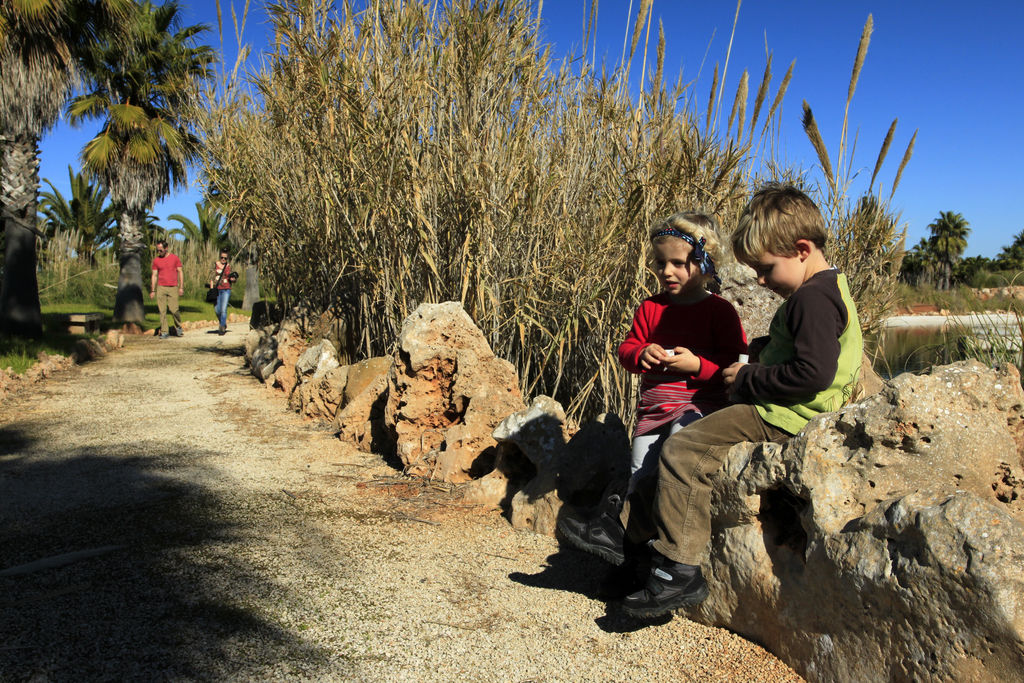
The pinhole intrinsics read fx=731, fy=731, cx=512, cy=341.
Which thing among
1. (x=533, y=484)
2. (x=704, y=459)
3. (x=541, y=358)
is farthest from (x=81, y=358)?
(x=704, y=459)

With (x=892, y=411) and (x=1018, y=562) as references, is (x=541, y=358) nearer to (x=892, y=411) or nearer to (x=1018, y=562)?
(x=892, y=411)

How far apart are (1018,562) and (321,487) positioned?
3.27 meters

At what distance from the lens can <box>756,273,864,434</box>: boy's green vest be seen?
7.14 ft

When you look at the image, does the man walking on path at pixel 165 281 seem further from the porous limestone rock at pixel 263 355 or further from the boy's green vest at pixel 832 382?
the boy's green vest at pixel 832 382

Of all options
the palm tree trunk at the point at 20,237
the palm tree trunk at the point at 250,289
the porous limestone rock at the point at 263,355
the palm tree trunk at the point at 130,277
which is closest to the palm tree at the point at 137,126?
the palm tree trunk at the point at 130,277

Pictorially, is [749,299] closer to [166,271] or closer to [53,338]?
[53,338]

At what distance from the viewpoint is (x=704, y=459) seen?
2260 mm

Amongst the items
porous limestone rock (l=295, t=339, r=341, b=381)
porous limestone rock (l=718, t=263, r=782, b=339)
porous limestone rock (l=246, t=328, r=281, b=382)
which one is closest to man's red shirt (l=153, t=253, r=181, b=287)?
porous limestone rock (l=246, t=328, r=281, b=382)

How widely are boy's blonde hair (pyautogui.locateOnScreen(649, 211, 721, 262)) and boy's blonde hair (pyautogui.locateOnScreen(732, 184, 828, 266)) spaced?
0.25 meters

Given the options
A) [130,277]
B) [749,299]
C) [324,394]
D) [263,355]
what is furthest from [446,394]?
[130,277]

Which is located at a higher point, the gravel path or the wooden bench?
the wooden bench

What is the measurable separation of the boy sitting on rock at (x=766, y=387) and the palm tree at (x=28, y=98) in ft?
30.2

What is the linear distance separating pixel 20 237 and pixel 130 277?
4.54 m

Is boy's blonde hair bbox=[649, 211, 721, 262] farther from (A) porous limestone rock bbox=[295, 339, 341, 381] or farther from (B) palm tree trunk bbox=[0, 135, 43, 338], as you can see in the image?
(B) palm tree trunk bbox=[0, 135, 43, 338]
